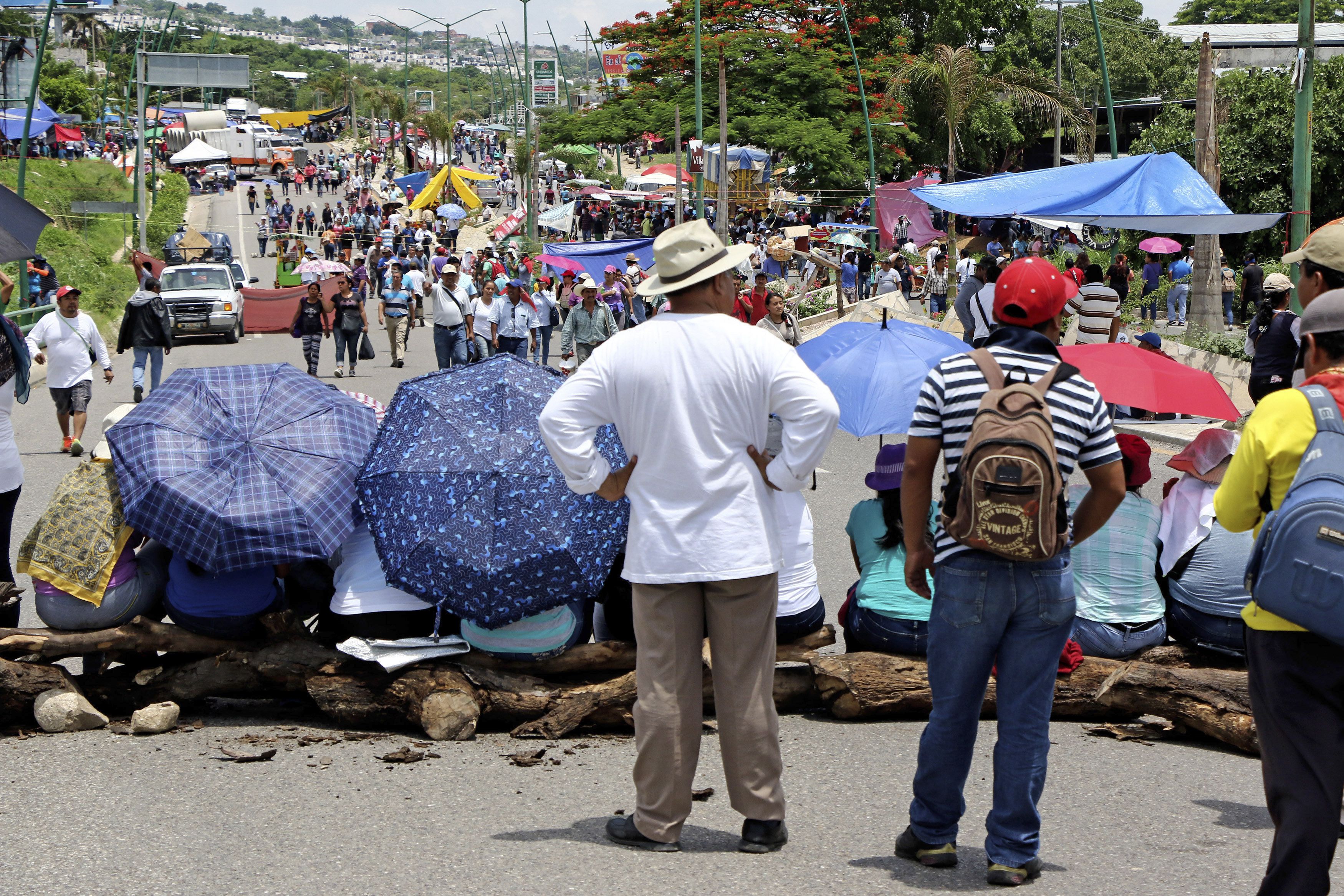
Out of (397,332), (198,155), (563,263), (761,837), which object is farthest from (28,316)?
(198,155)

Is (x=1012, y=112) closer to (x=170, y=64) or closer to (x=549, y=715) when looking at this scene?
(x=170, y=64)

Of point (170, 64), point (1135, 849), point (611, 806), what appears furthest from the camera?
point (170, 64)

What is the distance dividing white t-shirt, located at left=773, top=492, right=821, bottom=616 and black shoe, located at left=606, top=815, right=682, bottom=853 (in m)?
1.38

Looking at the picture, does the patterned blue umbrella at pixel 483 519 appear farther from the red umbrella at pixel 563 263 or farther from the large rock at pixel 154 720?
the red umbrella at pixel 563 263

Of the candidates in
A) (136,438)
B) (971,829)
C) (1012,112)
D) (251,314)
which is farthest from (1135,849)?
(1012,112)

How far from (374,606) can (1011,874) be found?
258 cm

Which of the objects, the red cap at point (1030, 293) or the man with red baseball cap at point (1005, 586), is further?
the red cap at point (1030, 293)

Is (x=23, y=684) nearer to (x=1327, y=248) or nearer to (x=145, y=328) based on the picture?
(x=1327, y=248)

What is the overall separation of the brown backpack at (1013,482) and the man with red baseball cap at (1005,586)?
0.25ft

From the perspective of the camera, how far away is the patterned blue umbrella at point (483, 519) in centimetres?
488

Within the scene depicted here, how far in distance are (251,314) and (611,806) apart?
2598cm

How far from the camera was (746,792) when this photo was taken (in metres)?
3.94

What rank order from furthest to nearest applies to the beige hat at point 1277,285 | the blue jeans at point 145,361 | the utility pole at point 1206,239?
the utility pole at point 1206,239, the blue jeans at point 145,361, the beige hat at point 1277,285

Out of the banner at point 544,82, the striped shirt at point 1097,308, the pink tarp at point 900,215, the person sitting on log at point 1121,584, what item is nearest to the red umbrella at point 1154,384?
the person sitting on log at point 1121,584
